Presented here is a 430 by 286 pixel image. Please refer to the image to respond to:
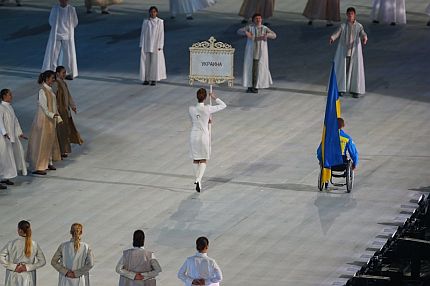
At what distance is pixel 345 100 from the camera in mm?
32250

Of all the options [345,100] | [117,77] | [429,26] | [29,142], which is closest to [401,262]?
[29,142]

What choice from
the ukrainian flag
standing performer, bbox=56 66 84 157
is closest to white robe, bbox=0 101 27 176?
standing performer, bbox=56 66 84 157

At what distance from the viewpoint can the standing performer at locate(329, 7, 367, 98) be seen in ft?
106

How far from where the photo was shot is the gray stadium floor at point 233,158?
79.7 feet

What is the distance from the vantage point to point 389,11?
3750cm

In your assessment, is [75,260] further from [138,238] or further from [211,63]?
[211,63]

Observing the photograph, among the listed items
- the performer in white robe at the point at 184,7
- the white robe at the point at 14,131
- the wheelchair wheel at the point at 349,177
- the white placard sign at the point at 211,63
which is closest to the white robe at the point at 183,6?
the performer in white robe at the point at 184,7

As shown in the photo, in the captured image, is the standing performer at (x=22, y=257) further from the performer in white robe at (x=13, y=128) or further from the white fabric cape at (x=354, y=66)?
the white fabric cape at (x=354, y=66)

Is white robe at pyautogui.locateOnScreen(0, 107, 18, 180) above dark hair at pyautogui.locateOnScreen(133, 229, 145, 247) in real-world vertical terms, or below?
below

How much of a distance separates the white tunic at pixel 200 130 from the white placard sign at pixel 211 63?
1.63 m

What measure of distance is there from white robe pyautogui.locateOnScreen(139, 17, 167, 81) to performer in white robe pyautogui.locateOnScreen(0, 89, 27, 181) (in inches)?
244

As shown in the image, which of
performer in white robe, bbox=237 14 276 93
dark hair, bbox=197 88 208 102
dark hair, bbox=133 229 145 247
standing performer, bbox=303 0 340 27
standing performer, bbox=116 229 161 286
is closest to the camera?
dark hair, bbox=133 229 145 247

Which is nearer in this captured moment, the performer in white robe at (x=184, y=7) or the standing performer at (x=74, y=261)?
the standing performer at (x=74, y=261)

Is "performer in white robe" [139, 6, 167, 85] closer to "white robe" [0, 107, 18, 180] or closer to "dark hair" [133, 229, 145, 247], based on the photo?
"white robe" [0, 107, 18, 180]
